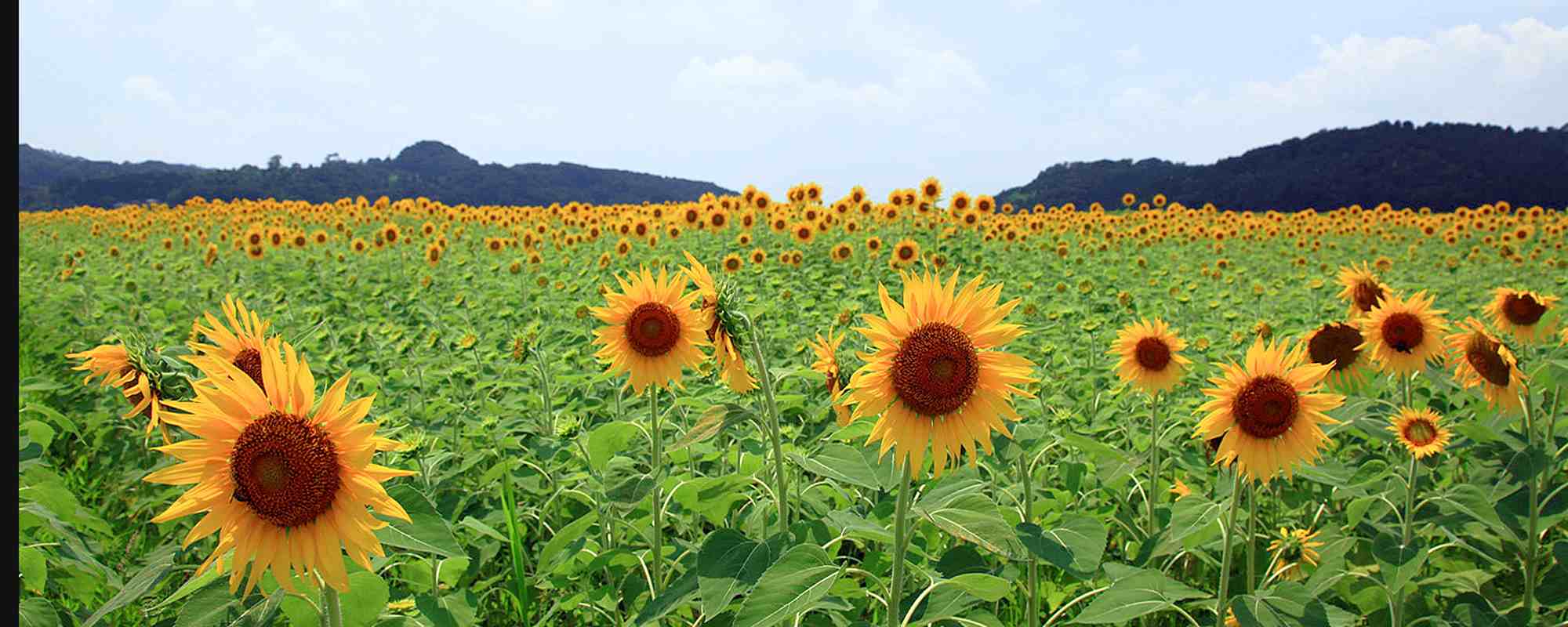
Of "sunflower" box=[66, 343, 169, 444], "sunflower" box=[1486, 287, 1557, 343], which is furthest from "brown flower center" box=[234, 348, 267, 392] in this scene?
"sunflower" box=[1486, 287, 1557, 343]

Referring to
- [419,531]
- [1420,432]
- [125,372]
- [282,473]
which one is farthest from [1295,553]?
[125,372]

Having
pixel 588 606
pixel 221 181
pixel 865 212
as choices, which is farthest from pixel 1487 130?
pixel 221 181

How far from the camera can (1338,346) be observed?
3.11 m

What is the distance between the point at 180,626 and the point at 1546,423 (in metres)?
4.65

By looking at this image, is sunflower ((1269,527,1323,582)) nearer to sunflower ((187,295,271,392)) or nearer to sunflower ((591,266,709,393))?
sunflower ((591,266,709,393))

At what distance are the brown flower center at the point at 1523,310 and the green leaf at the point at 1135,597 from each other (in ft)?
9.00

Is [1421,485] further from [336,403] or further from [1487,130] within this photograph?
[1487,130]

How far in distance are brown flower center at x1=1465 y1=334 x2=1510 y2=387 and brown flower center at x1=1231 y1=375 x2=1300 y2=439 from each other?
4.49 feet

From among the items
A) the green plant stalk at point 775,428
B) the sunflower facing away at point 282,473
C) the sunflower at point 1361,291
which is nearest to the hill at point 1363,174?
the sunflower at point 1361,291

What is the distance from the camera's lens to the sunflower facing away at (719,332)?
2.04 m

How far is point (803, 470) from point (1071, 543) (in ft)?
3.83

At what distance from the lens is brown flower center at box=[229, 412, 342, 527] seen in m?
1.32

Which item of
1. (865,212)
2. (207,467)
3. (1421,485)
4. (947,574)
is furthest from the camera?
(865,212)

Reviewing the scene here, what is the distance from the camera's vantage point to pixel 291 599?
1607mm
